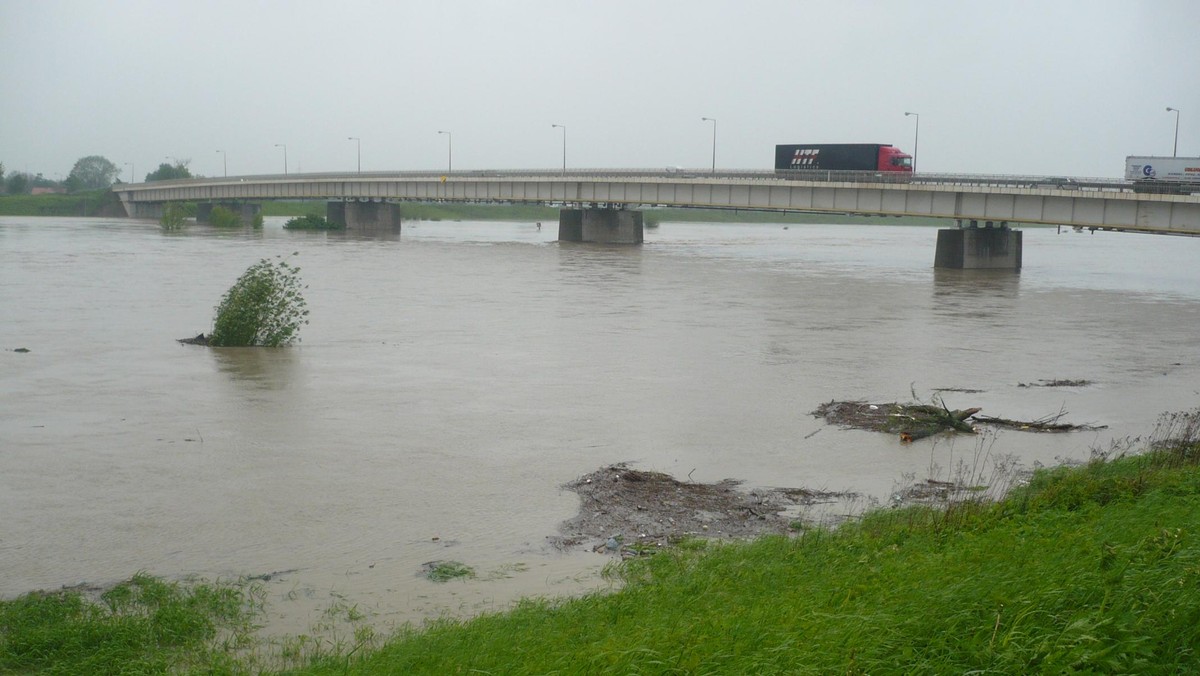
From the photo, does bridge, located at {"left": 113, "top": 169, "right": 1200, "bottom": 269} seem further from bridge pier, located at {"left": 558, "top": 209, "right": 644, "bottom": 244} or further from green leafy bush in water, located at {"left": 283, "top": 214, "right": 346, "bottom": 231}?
green leafy bush in water, located at {"left": 283, "top": 214, "right": 346, "bottom": 231}

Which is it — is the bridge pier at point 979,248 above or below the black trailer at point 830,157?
below

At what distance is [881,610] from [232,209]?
4897 inches

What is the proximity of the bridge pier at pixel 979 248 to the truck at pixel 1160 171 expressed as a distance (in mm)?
6875

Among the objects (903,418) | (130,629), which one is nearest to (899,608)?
(130,629)

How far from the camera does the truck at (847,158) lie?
238 ft

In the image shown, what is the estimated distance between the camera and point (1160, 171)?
196 feet

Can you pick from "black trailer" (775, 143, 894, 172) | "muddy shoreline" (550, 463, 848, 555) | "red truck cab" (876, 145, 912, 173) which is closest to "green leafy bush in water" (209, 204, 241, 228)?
"black trailer" (775, 143, 894, 172)

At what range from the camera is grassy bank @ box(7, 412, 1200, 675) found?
5.50 m

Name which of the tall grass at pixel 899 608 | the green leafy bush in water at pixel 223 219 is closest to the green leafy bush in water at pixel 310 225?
the green leafy bush in water at pixel 223 219

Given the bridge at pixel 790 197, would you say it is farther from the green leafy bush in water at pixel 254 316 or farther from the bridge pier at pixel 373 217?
the green leafy bush in water at pixel 254 316

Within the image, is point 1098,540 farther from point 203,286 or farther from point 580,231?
point 580,231

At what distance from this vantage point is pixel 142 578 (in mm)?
9320

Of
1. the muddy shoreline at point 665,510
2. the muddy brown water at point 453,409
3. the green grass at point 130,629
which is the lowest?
the muddy brown water at point 453,409

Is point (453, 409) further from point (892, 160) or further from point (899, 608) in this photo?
point (892, 160)
